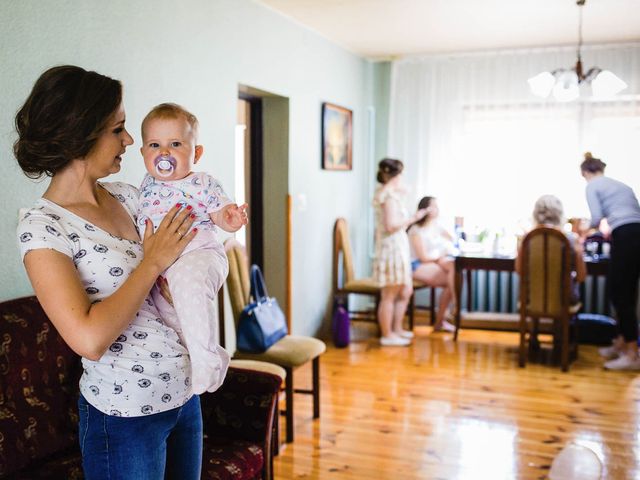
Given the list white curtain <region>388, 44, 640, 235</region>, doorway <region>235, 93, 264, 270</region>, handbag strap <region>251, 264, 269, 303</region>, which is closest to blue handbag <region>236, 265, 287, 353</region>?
handbag strap <region>251, 264, 269, 303</region>

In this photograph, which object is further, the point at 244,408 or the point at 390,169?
the point at 390,169

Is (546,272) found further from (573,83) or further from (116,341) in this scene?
(116,341)

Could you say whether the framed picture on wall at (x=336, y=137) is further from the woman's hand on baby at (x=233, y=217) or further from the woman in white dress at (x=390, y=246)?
the woman's hand on baby at (x=233, y=217)

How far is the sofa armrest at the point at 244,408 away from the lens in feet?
8.29

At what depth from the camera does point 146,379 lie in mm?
1379

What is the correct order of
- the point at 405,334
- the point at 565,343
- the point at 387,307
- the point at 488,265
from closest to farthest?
the point at 565,343
the point at 488,265
the point at 387,307
the point at 405,334

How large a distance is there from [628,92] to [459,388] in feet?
10.3

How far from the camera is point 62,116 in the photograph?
1339 millimetres

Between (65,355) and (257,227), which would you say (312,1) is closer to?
(257,227)

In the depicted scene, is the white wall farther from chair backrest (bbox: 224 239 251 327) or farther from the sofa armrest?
the sofa armrest

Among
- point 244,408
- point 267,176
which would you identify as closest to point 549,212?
point 267,176

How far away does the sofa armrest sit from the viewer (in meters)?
2.53

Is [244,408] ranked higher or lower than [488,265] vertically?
lower

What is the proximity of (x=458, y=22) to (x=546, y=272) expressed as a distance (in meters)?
1.92
